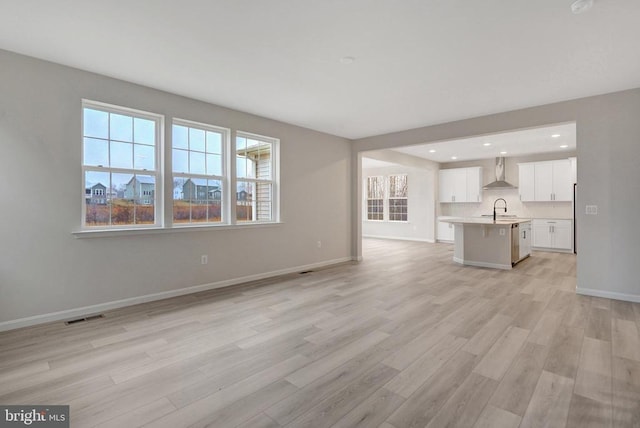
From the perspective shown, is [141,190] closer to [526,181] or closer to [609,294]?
[609,294]

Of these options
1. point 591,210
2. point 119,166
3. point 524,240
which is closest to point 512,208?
point 524,240

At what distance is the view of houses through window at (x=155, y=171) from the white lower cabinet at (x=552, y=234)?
7663 millimetres

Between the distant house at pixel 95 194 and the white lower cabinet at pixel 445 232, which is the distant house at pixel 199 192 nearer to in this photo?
the distant house at pixel 95 194

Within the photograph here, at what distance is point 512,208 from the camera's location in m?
9.02

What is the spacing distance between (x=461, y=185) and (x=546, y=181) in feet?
7.19

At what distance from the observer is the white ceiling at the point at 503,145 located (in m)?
6.25

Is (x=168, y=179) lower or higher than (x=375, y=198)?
lower

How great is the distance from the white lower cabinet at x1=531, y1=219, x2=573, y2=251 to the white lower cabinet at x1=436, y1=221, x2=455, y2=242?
219 cm

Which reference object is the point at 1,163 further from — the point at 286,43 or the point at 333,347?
the point at 333,347

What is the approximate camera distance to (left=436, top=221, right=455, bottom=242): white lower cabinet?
9837 mm

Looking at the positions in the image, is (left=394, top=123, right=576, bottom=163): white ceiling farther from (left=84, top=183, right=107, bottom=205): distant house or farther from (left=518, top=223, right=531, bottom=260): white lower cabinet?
(left=84, top=183, right=107, bottom=205): distant house

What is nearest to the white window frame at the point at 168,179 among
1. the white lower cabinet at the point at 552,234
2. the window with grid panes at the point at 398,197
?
the window with grid panes at the point at 398,197

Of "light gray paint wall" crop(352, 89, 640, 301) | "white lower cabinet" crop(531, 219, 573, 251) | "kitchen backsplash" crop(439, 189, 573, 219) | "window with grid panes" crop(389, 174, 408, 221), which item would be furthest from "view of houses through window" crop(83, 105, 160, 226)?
"white lower cabinet" crop(531, 219, 573, 251)

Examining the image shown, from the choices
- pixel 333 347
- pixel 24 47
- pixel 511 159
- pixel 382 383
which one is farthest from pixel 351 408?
pixel 511 159
